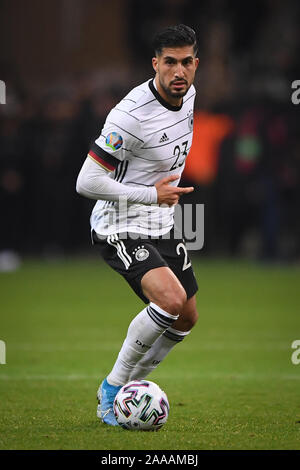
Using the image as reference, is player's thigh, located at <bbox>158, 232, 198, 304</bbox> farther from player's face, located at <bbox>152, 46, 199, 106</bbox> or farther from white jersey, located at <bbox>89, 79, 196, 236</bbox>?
player's face, located at <bbox>152, 46, 199, 106</bbox>

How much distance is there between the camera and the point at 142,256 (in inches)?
238

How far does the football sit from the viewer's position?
5.74 meters

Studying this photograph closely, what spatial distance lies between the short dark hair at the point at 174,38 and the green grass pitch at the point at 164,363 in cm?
237

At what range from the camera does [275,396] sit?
706 cm

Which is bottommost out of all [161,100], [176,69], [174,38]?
[161,100]

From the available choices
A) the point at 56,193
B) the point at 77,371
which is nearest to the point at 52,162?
the point at 56,193

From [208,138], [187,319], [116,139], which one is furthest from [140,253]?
[208,138]

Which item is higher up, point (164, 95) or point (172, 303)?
point (164, 95)

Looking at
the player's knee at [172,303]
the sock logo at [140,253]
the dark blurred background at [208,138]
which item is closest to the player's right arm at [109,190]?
the sock logo at [140,253]

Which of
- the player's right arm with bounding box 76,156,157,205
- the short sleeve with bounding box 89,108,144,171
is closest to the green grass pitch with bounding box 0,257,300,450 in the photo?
the player's right arm with bounding box 76,156,157,205

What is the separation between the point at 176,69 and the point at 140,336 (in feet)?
5.54

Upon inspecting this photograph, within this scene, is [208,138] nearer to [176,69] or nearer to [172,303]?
[176,69]

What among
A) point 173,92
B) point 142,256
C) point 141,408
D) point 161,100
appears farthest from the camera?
point 161,100

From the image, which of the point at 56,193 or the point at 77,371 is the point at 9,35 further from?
the point at 77,371
